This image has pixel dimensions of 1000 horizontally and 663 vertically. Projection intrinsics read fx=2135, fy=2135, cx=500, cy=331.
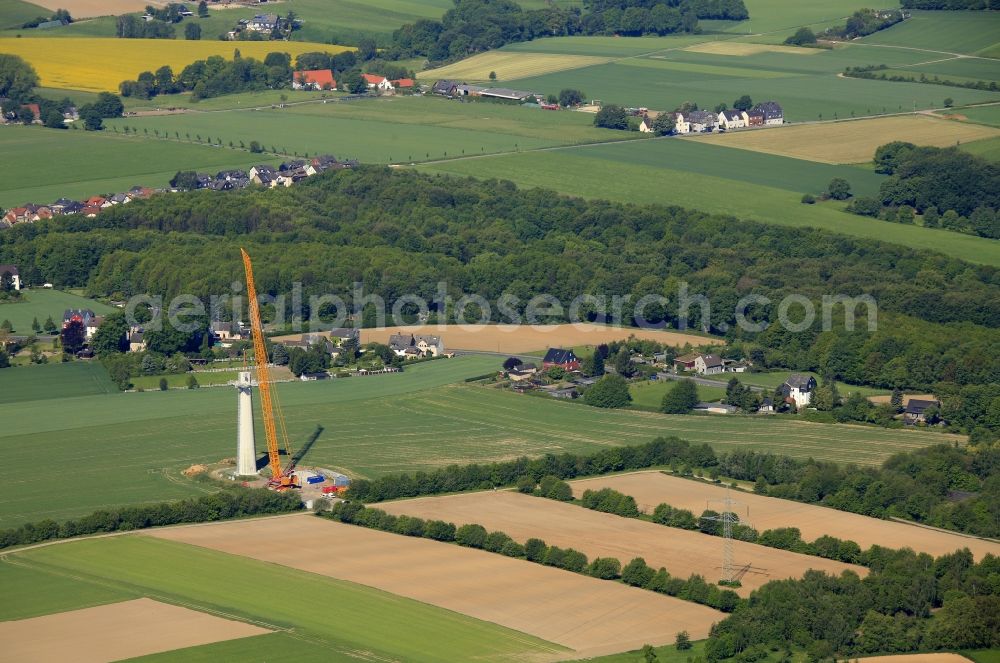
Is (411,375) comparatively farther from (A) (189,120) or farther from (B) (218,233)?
(A) (189,120)

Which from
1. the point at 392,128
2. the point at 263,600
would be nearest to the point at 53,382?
the point at 263,600

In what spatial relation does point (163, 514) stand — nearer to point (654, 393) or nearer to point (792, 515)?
point (792, 515)

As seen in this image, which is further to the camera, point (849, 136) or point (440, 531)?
point (849, 136)

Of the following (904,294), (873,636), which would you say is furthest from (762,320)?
(873,636)

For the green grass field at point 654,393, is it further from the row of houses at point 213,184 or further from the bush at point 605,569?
the row of houses at point 213,184

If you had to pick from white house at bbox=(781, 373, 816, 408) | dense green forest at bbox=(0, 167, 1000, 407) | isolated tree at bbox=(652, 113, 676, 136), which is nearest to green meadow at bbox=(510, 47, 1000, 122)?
isolated tree at bbox=(652, 113, 676, 136)

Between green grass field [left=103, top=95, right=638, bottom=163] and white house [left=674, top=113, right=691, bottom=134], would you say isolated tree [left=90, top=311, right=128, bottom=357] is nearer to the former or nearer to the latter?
green grass field [left=103, top=95, right=638, bottom=163]

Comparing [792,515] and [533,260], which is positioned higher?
[533,260]
